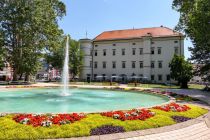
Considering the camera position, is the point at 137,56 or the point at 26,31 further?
the point at 137,56

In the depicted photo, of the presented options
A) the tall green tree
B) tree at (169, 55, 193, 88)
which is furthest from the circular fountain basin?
the tall green tree

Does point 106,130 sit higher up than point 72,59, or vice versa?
point 72,59

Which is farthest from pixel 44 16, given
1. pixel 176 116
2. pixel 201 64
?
pixel 176 116

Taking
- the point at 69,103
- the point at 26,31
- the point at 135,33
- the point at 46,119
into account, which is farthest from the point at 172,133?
the point at 135,33

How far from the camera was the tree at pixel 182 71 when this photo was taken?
42.9 metres

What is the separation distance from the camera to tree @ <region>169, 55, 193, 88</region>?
42.9 meters

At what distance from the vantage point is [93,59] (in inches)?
2867

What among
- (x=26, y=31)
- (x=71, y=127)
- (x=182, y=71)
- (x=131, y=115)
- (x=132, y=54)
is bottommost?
(x=71, y=127)

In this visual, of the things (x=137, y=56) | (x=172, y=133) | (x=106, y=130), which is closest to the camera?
(x=106, y=130)

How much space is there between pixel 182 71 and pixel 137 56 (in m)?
21.4

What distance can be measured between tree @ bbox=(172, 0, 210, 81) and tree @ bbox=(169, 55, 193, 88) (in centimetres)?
243

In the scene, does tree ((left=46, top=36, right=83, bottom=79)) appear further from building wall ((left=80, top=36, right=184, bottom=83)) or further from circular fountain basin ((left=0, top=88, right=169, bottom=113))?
circular fountain basin ((left=0, top=88, right=169, bottom=113))

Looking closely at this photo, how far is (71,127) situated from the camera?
983cm

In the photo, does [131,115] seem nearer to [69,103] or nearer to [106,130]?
[106,130]
